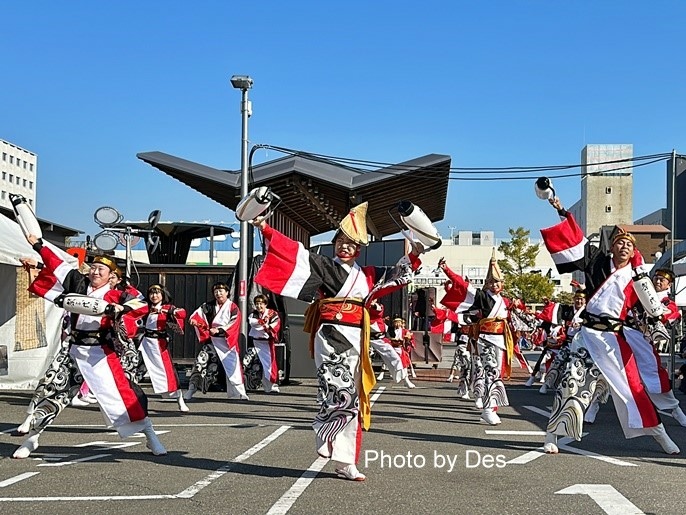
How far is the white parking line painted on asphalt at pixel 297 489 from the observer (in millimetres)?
5582

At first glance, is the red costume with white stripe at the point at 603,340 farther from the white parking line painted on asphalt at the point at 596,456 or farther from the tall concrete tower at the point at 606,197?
the tall concrete tower at the point at 606,197

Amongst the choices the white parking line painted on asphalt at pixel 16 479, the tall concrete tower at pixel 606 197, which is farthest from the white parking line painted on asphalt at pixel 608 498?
the tall concrete tower at pixel 606 197

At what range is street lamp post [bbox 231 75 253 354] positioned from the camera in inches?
658

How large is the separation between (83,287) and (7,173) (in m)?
90.5

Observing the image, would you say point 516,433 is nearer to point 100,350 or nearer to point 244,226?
point 100,350

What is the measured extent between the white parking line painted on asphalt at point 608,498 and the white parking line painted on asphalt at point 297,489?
5.89 feet

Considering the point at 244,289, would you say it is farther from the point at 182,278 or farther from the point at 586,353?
the point at 586,353

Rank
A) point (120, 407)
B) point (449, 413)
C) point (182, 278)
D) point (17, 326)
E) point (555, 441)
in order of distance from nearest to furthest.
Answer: point (120, 407) < point (555, 441) < point (449, 413) < point (17, 326) < point (182, 278)

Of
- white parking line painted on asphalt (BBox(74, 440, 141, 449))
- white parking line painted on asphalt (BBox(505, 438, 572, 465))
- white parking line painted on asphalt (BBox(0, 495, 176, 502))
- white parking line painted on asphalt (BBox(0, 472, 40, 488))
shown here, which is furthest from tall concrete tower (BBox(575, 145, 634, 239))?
white parking line painted on asphalt (BBox(0, 495, 176, 502))

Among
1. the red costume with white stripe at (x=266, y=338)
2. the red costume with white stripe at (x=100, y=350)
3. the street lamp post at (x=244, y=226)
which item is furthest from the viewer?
the street lamp post at (x=244, y=226)

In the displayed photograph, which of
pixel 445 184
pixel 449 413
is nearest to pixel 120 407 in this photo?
pixel 449 413

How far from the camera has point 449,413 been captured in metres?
12.3

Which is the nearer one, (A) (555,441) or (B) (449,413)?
(A) (555,441)

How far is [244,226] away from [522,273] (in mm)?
40686
